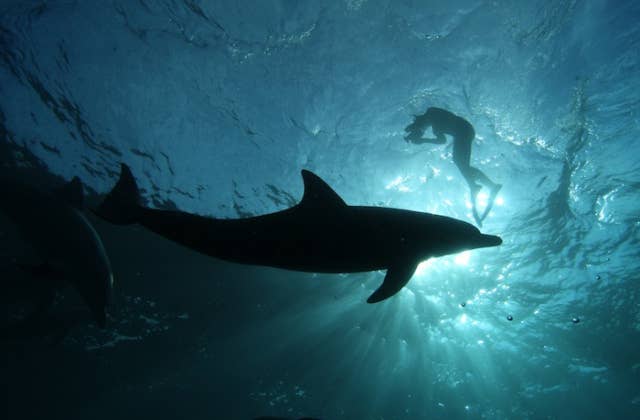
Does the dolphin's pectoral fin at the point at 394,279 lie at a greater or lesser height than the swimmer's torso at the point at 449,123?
lesser

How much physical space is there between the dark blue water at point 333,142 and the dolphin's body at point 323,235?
5967 millimetres

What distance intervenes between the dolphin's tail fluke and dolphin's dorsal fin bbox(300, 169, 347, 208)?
1.85 m

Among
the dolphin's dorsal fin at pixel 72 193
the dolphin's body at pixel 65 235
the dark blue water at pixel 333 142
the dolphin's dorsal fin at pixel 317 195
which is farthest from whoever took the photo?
the dark blue water at pixel 333 142

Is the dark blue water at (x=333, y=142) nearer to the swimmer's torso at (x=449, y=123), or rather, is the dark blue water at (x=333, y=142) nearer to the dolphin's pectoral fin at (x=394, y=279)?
the swimmer's torso at (x=449, y=123)

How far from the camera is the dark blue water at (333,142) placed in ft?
27.2

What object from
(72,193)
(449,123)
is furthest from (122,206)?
(449,123)

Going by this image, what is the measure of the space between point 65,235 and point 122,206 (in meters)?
1.80

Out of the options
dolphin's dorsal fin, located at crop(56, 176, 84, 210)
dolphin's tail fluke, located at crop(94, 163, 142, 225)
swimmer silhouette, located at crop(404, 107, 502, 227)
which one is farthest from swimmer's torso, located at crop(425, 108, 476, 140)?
dolphin's dorsal fin, located at crop(56, 176, 84, 210)

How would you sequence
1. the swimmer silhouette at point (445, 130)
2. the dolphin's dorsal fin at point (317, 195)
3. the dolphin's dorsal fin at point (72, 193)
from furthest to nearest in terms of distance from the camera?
the swimmer silhouette at point (445, 130) < the dolphin's dorsal fin at point (72, 193) < the dolphin's dorsal fin at point (317, 195)

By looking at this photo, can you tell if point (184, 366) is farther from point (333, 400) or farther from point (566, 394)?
point (566, 394)

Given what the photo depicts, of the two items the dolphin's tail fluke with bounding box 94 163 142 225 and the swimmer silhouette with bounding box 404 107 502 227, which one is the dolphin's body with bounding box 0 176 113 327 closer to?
the dolphin's tail fluke with bounding box 94 163 142 225

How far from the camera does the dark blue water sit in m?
8.29

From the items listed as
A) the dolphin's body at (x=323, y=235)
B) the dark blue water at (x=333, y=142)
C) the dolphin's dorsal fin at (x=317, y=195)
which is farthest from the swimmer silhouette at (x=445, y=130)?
the dolphin's dorsal fin at (x=317, y=195)

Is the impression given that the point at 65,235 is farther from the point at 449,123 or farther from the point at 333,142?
the point at 449,123
